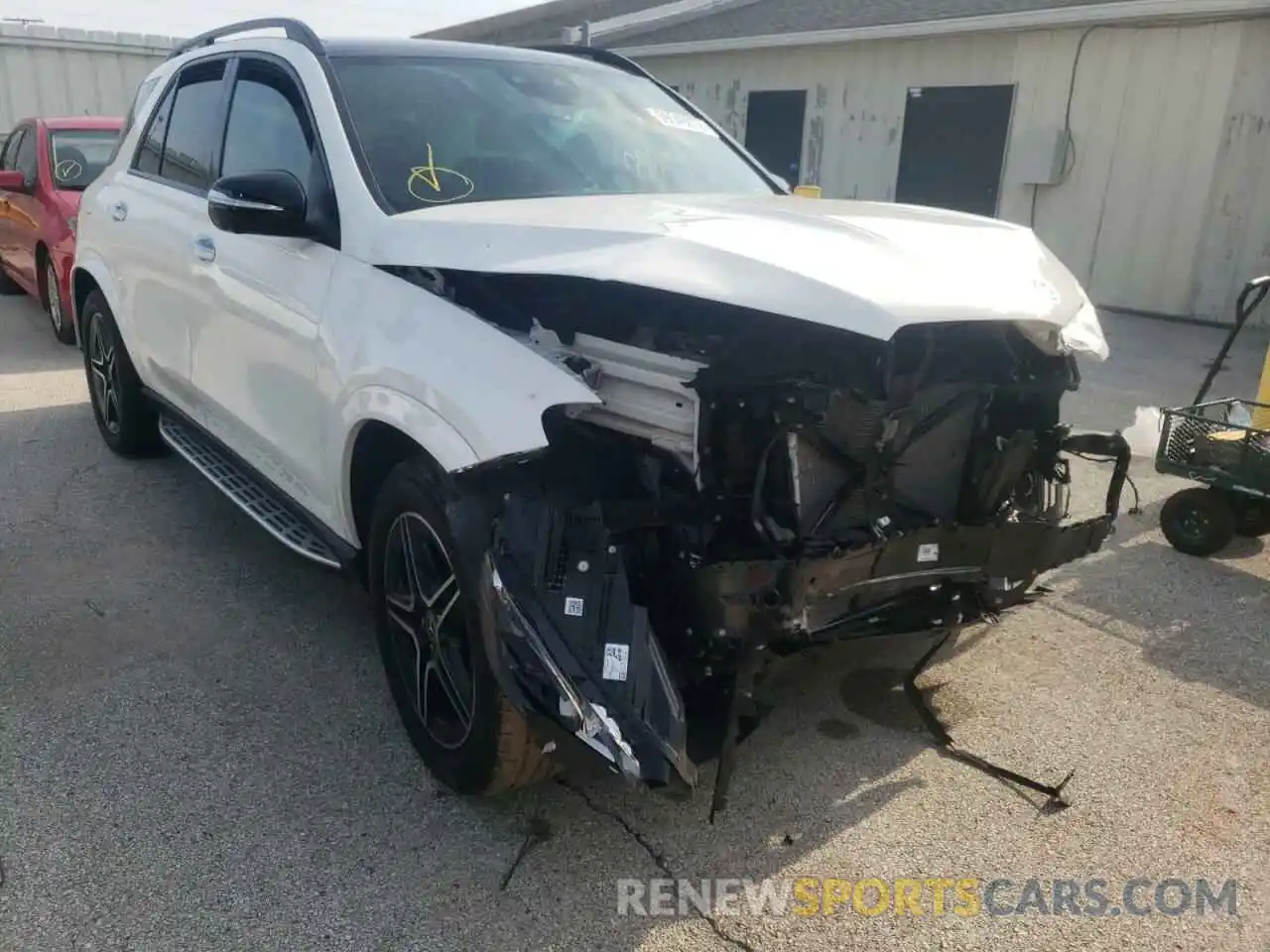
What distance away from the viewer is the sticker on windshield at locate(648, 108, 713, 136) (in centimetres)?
404

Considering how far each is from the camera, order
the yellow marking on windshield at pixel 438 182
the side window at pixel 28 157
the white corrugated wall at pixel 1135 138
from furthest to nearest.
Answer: the white corrugated wall at pixel 1135 138, the side window at pixel 28 157, the yellow marking on windshield at pixel 438 182

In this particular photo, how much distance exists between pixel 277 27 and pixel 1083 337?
3013mm

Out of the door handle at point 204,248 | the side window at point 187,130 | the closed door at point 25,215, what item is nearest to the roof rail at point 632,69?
the side window at point 187,130

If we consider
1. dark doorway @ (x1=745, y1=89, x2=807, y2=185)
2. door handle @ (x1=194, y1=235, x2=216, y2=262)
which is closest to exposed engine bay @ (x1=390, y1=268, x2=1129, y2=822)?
door handle @ (x1=194, y1=235, x2=216, y2=262)

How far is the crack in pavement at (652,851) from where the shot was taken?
2371mm

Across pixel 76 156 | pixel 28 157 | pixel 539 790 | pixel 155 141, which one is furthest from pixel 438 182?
A: pixel 28 157

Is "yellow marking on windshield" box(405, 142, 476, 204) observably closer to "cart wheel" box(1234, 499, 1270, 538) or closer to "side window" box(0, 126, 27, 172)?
"cart wheel" box(1234, 499, 1270, 538)

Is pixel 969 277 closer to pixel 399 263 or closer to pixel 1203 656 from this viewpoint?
pixel 399 263

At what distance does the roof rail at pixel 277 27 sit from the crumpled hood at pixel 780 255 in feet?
3.23

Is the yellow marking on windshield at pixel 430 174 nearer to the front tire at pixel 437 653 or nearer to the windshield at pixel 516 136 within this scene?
the windshield at pixel 516 136

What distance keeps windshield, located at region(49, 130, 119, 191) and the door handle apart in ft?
17.8

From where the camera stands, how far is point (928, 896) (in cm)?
253

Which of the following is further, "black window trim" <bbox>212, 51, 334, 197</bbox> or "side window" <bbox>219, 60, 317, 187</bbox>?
"side window" <bbox>219, 60, 317, 187</bbox>

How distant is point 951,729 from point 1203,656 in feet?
3.84
